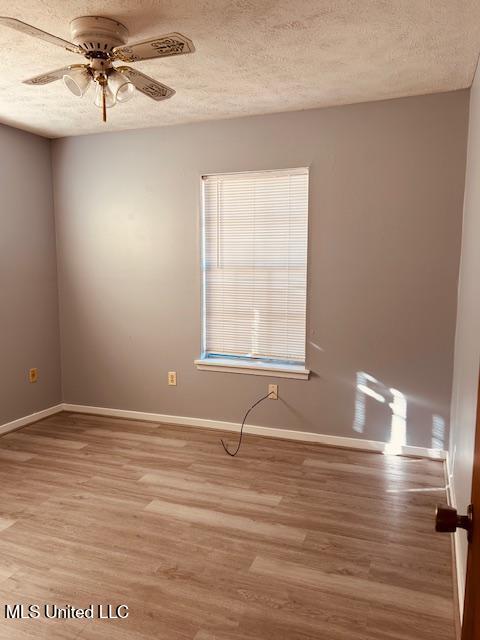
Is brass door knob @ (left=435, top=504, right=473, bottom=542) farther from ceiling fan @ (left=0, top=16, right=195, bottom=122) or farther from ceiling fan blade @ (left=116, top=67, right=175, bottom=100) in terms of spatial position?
ceiling fan blade @ (left=116, top=67, right=175, bottom=100)

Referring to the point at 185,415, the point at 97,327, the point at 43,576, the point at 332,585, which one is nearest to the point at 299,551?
the point at 332,585

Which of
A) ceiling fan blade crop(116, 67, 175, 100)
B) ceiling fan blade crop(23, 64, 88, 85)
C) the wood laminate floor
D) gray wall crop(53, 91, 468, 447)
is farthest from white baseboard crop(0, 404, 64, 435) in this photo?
ceiling fan blade crop(116, 67, 175, 100)

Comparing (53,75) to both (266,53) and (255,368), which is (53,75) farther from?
(255,368)

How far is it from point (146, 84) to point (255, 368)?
2.18 metres

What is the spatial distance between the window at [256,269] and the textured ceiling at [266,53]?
594 millimetres

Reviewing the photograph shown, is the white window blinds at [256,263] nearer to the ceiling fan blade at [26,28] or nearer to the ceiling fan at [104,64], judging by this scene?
the ceiling fan at [104,64]

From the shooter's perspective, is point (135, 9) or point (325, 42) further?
point (325, 42)

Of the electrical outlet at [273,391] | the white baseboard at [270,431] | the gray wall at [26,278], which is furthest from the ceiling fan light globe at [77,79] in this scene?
the white baseboard at [270,431]

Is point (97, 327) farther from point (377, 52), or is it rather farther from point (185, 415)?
point (377, 52)

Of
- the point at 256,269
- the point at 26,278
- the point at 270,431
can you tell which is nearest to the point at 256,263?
the point at 256,269

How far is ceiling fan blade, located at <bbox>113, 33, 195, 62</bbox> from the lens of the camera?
6.04 ft

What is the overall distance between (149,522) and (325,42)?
2615 millimetres

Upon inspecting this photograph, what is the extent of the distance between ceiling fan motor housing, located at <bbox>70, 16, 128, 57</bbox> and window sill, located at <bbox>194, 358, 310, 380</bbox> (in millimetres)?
2331

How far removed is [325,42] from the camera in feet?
7.64
